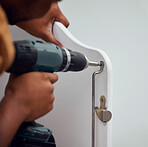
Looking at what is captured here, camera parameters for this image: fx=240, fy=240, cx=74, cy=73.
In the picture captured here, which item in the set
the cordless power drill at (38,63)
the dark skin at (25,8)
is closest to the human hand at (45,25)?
the cordless power drill at (38,63)

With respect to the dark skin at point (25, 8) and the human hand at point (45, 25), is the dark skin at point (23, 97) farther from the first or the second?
the human hand at point (45, 25)

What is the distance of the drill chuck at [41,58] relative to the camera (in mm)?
496

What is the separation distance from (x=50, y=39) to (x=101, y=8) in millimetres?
529

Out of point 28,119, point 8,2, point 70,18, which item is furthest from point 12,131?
point 70,18

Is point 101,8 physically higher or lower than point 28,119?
higher

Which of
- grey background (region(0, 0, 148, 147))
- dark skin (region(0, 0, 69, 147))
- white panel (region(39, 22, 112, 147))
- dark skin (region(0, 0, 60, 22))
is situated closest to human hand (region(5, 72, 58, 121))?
dark skin (region(0, 0, 69, 147))

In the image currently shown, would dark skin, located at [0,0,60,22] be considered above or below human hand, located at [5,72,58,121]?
above

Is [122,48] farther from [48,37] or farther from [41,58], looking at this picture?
[41,58]

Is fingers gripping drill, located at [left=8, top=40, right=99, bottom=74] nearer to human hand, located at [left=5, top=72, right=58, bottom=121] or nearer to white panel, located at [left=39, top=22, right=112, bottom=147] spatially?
human hand, located at [left=5, top=72, right=58, bottom=121]

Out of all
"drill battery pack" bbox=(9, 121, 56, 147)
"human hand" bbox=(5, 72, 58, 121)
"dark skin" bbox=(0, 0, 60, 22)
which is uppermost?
"dark skin" bbox=(0, 0, 60, 22)

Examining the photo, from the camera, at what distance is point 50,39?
2.53 feet

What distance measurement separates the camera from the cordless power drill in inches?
19.7

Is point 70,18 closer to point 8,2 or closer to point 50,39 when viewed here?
point 50,39

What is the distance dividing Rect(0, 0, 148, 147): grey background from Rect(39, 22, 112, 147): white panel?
0.38m
